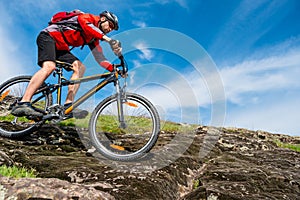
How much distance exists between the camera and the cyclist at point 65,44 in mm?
6020

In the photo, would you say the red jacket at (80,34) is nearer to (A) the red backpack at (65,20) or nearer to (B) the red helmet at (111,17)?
(A) the red backpack at (65,20)

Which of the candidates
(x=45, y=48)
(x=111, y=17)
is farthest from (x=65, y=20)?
(x=111, y=17)

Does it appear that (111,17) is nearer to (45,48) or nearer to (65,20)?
(65,20)

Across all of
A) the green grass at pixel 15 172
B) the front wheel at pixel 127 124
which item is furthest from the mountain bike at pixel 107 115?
the green grass at pixel 15 172

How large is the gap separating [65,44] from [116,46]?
1.35m

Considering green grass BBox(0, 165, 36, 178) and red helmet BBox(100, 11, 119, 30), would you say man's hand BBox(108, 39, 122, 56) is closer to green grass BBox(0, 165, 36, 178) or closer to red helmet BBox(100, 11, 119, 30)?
red helmet BBox(100, 11, 119, 30)

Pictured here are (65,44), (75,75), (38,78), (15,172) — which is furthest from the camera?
(75,75)

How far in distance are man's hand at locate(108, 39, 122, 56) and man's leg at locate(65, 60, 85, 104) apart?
1183mm

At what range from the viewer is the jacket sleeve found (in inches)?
260

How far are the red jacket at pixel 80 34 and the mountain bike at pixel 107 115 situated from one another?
0.44m

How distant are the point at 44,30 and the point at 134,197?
14.9ft

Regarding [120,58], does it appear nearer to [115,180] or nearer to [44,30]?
[44,30]

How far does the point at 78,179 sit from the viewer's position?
3729 millimetres

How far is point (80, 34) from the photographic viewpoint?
6.39 m
